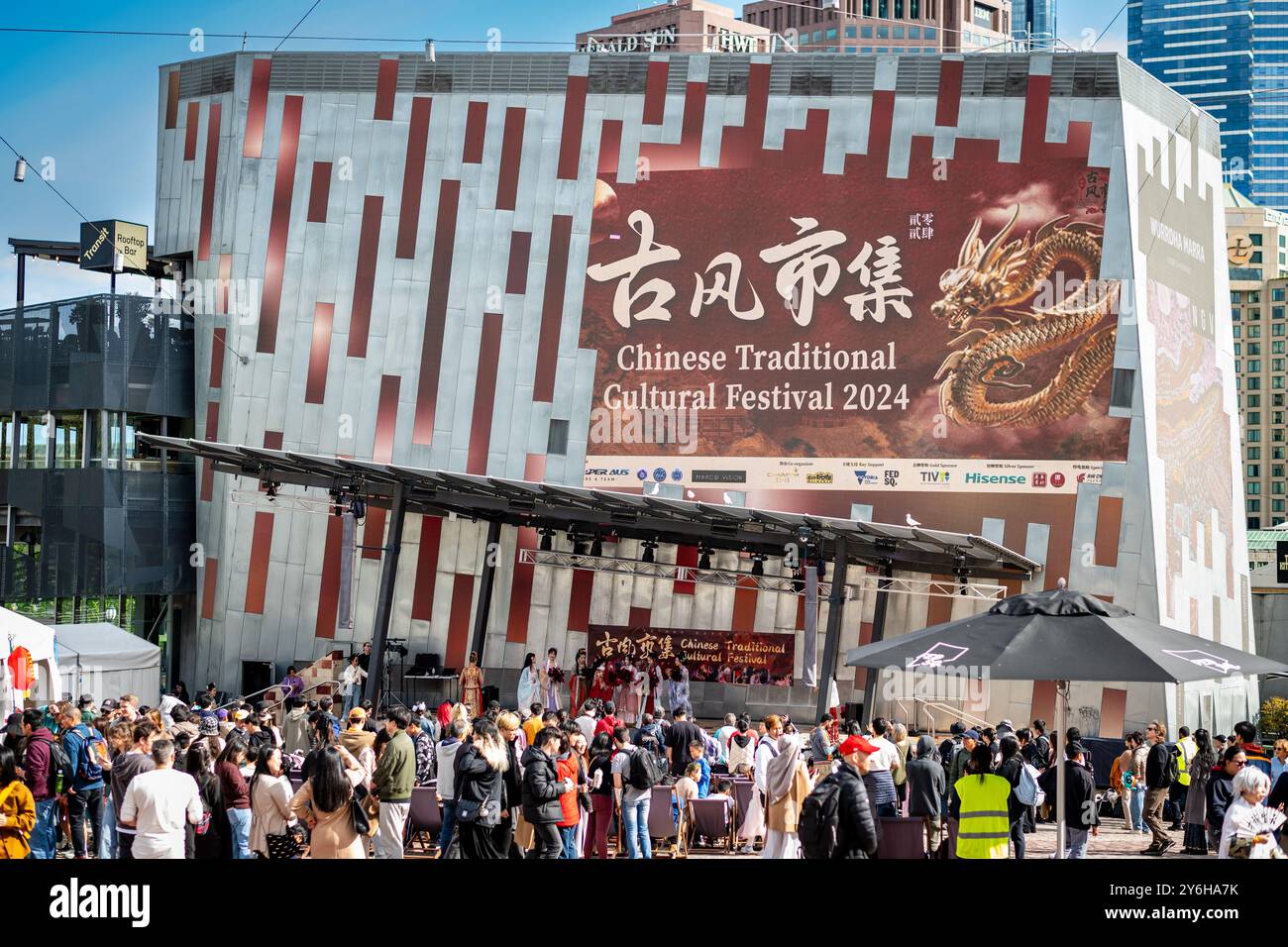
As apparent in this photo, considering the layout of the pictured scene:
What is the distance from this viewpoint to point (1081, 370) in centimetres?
2989

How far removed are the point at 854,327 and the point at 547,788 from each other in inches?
788

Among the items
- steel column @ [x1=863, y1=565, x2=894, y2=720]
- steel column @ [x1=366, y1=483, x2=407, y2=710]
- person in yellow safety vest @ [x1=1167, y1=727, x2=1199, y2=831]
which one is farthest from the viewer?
steel column @ [x1=366, y1=483, x2=407, y2=710]

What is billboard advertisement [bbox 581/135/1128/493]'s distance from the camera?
30.1 m

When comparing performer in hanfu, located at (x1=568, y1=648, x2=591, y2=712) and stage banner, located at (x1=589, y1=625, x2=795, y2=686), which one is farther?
stage banner, located at (x1=589, y1=625, x2=795, y2=686)

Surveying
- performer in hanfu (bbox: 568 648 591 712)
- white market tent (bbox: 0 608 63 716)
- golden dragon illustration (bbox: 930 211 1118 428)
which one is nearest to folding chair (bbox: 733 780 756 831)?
white market tent (bbox: 0 608 63 716)

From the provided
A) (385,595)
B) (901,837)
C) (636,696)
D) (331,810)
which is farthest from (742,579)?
(331,810)

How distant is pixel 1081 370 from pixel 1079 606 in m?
18.5

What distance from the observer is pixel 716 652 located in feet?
106

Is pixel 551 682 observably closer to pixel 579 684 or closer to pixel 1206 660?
pixel 579 684

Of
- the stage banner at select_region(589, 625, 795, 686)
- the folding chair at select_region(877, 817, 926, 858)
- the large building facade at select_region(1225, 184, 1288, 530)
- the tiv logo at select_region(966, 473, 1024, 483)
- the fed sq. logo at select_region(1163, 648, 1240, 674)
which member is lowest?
the folding chair at select_region(877, 817, 926, 858)

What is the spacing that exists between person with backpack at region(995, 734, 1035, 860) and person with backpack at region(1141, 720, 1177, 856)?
3770mm

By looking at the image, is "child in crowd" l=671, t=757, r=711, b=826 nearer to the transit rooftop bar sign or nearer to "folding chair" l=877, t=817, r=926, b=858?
"folding chair" l=877, t=817, r=926, b=858
